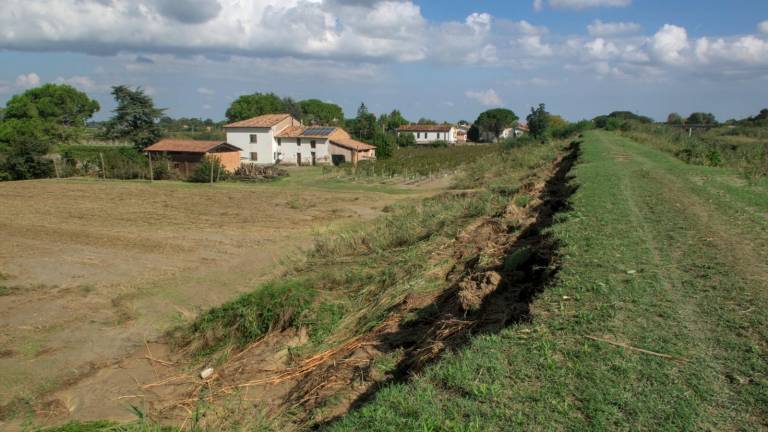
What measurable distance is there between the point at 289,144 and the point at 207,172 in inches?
621

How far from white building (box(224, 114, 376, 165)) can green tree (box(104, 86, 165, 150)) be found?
7.24 metres

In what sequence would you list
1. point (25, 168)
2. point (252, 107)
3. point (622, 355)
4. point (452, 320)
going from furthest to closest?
point (252, 107), point (25, 168), point (452, 320), point (622, 355)

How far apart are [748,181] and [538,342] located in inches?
457

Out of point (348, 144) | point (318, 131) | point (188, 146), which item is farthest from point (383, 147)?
point (188, 146)

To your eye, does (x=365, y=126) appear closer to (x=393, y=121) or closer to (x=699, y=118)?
(x=393, y=121)

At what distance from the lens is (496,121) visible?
94625 mm

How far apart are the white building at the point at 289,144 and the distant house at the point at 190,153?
10.2 metres

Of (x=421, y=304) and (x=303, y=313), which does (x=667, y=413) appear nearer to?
(x=421, y=304)

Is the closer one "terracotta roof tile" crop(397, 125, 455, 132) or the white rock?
the white rock

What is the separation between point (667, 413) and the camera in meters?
3.37

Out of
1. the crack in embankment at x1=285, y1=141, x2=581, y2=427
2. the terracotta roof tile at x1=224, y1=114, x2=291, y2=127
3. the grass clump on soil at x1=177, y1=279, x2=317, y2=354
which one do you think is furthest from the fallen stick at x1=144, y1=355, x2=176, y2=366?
the terracotta roof tile at x1=224, y1=114, x2=291, y2=127

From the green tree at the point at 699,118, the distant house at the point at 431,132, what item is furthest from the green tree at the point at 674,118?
the distant house at the point at 431,132

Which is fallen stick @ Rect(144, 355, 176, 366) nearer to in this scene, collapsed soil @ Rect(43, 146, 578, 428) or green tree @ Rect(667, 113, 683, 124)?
collapsed soil @ Rect(43, 146, 578, 428)

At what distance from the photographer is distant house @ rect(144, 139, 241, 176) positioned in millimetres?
38312
